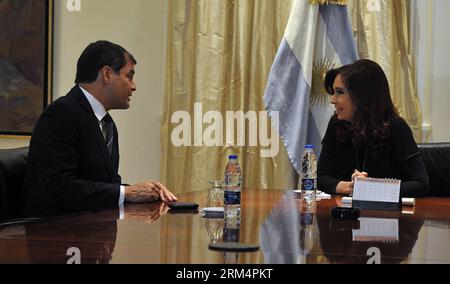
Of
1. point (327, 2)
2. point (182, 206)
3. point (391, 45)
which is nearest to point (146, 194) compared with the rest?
point (182, 206)

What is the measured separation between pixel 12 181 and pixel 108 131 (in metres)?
0.58

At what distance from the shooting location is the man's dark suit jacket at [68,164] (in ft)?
9.67

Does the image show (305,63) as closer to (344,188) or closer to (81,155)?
(344,188)

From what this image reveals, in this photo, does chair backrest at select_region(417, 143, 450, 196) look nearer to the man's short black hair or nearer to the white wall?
the white wall

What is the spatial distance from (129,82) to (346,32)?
6.41 feet

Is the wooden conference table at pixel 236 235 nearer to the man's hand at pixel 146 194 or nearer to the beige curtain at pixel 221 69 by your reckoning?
the man's hand at pixel 146 194

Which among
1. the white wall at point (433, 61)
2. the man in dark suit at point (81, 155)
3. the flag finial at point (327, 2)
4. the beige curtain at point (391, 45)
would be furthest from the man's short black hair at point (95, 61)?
the white wall at point (433, 61)

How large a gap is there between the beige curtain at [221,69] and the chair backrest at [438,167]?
1.42m

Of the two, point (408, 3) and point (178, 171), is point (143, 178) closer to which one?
point (178, 171)

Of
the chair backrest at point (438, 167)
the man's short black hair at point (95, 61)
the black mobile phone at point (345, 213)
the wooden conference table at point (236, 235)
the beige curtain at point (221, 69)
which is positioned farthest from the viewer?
the beige curtain at point (221, 69)

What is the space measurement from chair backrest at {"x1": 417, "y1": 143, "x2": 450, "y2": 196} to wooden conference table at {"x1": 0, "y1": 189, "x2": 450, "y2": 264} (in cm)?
107

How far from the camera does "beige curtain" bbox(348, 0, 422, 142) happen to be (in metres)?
5.02

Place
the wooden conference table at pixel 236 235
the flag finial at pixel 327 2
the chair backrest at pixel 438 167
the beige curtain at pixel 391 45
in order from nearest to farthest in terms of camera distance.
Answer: the wooden conference table at pixel 236 235 < the chair backrest at pixel 438 167 < the flag finial at pixel 327 2 < the beige curtain at pixel 391 45

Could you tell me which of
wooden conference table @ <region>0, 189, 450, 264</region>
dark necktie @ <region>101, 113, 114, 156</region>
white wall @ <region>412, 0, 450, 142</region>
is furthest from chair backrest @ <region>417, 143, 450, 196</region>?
dark necktie @ <region>101, 113, 114, 156</region>
